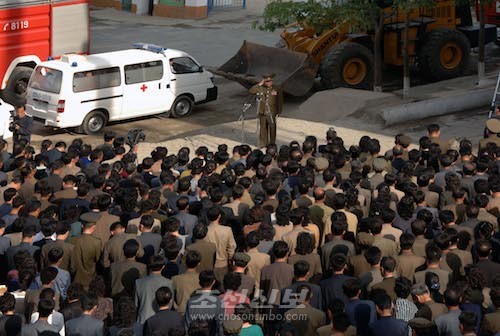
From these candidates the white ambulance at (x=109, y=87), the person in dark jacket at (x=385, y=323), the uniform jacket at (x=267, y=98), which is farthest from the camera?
the white ambulance at (x=109, y=87)

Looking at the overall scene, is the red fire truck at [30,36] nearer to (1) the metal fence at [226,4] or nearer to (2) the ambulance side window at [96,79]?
(2) the ambulance side window at [96,79]

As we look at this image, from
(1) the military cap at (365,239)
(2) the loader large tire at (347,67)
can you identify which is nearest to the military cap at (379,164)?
(1) the military cap at (365,239)

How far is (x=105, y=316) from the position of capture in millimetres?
10258

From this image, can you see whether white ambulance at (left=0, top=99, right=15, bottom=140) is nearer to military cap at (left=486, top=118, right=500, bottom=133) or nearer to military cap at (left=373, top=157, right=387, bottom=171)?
military cap at (left=373, top=157, right=387, bottom=171)

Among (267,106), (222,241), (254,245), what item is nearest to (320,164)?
(222,241)

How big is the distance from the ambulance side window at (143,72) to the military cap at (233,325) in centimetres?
1410

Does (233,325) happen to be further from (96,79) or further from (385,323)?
(96,79)

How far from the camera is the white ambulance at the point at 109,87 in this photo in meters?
22.0

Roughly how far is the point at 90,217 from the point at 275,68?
13.6 meters

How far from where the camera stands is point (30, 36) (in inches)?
968

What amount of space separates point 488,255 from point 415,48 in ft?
50.9

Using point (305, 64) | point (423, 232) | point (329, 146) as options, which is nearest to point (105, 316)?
point (423, 232)

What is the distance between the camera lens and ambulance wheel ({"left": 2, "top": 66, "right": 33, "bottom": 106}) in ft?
79.9

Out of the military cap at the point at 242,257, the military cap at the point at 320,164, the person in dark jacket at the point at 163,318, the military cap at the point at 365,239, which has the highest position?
the military cap at the point at 320,164
